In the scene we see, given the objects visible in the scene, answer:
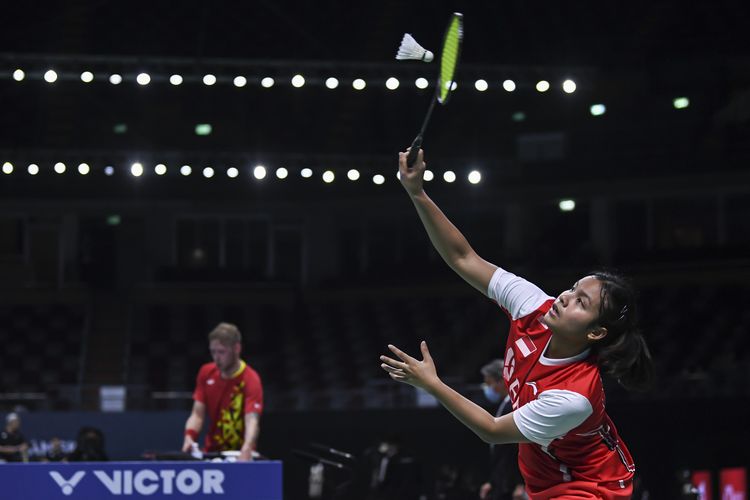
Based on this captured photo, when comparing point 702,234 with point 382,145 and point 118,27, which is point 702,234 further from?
point 118,27

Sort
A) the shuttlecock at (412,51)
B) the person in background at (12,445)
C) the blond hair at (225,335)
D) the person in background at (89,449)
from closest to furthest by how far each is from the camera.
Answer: the shuttlecock at (412,51)
the blond hair at (225,335)
the person in background at (89,449)
the person in background at (12,445)

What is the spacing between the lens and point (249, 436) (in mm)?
8000

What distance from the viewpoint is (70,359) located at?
24.2 metres

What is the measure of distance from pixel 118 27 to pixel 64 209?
1129 centimetres

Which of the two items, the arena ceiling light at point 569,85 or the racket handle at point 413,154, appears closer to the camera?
the racket handle at point 413,154

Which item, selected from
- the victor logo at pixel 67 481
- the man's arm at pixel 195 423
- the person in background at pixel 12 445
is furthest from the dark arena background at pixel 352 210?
the victor logo at pixel 67 481

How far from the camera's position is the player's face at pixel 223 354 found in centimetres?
809

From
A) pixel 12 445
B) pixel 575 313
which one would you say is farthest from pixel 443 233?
pixel 12 445

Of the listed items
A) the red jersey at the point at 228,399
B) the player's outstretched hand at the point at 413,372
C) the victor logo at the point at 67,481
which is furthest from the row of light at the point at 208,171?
the player's outstretched hand at the point at 413,372

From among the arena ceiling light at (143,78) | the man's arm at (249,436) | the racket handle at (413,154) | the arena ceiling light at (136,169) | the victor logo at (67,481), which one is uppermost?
the arena ceiling light at (143,78)

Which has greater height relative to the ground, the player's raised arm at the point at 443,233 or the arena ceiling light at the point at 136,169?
the arena ceiling light at the point at 136,169

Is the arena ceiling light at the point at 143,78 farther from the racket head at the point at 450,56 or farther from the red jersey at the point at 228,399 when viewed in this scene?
the racket head at the point at 450,56

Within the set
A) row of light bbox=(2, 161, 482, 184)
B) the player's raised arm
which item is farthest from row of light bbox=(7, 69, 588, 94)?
the player's raised arm

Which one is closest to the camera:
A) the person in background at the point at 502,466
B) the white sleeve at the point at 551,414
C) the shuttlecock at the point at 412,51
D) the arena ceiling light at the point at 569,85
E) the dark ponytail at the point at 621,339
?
the white sleeve at the point at 551,414
